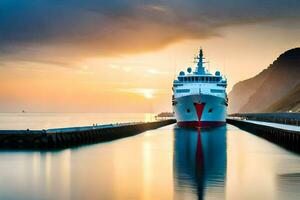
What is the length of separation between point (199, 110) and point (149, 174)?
178 feet

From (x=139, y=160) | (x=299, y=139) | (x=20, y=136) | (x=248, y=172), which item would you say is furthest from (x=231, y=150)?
(x=20, y=136)

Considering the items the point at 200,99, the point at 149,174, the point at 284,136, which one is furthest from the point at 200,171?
the point at 200,99

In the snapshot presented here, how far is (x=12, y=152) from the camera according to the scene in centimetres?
4644

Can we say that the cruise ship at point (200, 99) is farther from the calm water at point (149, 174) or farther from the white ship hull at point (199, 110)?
the calm water at point (149, 174)

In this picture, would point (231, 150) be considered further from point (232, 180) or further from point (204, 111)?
point (204, 111)

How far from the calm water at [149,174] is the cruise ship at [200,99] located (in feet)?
116

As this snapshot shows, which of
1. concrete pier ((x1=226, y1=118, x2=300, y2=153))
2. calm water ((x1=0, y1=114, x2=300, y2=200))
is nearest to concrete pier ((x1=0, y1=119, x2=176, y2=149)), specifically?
calm water ((x1=0, y1=114, x2=300, y2=200))

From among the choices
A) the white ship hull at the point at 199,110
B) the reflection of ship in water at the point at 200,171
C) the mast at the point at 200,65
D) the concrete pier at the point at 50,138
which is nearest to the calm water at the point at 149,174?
the reflection of ship in water at the point at 200,171

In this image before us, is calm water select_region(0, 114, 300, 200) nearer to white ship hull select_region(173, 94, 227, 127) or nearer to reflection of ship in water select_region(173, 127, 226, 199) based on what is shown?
reflection of ship in water select_region(173, 127, 226, 199)

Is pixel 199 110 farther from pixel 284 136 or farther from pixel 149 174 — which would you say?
pixel 149 174

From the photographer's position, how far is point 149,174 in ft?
113

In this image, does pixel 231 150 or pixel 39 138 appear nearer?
pixel 39 138

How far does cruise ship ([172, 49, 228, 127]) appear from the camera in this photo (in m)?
87.9

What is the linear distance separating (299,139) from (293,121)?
127 feet
